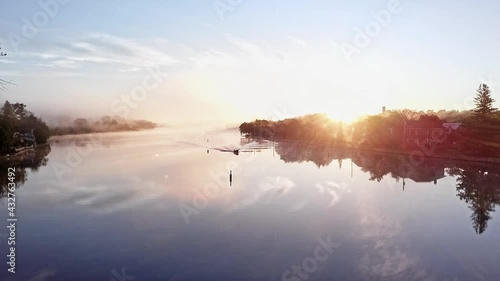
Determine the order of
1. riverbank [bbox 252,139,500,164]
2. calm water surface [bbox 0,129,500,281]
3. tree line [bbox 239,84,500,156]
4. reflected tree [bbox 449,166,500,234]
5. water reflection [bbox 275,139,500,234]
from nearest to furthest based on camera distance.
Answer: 1. calm water surface [bbox 0,129,500,281]
2. reflected tree [bbox 449,166,500,234]
3. water reflection [bbox 275,139,500,234]
4. riverbank [bbox 252,139,500,164]
5. tree line [bbox 239,84,500,156]

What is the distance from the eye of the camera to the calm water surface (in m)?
21.2

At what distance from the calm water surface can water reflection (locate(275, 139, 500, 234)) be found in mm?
345

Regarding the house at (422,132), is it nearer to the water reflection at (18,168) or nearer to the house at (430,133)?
the house at (430,133)

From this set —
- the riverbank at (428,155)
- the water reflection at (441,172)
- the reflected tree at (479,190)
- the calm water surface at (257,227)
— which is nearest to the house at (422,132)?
the riverbank at (428,155)

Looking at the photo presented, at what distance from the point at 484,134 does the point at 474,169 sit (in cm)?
1200

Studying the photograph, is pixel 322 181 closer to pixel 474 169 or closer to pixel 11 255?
pixel 474 169

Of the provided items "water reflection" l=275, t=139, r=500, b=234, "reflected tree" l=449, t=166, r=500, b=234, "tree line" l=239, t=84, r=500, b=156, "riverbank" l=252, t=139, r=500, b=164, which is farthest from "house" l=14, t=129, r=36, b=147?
"reflected tree" l=449, t=166, r=500, b=234

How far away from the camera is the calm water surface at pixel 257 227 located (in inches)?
834

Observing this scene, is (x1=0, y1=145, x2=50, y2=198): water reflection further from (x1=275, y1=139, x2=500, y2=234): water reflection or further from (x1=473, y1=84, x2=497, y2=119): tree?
(x1=473, y1=84, x2=497, y2=119): tree

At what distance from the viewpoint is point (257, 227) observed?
2897 cm

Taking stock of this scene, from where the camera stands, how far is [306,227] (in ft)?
96.3

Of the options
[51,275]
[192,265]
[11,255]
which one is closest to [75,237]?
[11,255]

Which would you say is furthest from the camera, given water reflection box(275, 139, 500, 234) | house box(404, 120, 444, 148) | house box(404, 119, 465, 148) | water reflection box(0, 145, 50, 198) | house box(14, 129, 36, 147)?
house box(14, 129, 36, 147)

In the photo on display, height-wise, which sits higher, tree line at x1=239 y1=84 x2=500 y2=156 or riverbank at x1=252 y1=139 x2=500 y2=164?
tree line at x1=239 y1=84 x2=500 y2=156
